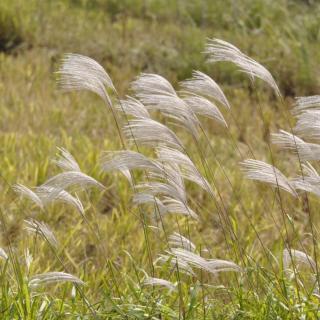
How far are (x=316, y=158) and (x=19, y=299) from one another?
0.84 m

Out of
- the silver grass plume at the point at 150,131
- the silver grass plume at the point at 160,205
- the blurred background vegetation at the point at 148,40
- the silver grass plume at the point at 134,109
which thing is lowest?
the blurred background vegetation at the point at 148,40

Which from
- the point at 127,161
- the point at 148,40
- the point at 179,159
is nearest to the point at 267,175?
the point at 179,159

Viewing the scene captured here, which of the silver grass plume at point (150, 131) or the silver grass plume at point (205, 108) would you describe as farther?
the silver grass plume at point (205, 108)

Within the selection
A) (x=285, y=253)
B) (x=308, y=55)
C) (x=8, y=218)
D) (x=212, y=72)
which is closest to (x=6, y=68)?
(x=212, y=72)

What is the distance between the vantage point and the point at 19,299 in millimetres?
2203

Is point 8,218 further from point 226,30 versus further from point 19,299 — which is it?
point 226,30

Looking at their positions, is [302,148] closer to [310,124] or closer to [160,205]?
[310,124]

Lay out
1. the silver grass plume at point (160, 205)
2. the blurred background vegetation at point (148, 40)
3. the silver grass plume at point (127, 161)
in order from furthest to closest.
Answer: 1. the blurred background vegetation at point (148, 40)
2. the silver grass plume at point (160, 205)
3. the silver grass plume at point (127, 161)

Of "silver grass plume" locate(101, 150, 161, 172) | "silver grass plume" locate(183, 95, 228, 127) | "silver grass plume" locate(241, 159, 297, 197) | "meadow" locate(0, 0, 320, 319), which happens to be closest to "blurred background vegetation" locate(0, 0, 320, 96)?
"meadow" locate(0, 0, 320, 319)

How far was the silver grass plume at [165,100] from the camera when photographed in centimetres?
192

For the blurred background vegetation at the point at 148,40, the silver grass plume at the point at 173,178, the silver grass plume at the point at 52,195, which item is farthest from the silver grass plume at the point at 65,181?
the blurred background vegetation at the point at 148,40

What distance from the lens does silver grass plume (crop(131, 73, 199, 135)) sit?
1.92 m

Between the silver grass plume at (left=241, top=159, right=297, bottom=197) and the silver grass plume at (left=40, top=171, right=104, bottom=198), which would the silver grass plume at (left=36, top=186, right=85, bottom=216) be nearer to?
the silver grass plume at (left=40, top=171, right=104, bottom=198)

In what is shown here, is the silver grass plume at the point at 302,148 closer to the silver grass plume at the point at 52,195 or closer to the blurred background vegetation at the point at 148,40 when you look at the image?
the silver grass plume at the point at 52,195
